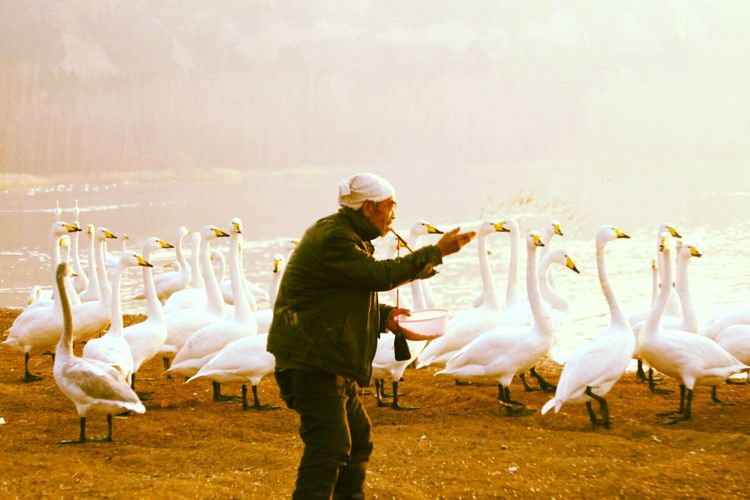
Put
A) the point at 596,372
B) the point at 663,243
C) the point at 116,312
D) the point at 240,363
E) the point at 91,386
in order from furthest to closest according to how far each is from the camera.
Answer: the point at 663,243 → the point at 116,312 → the point at 240,363 → the point at 596,372 → the point at 91,386

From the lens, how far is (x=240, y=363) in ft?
33.0

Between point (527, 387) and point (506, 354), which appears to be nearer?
point (506, 354)

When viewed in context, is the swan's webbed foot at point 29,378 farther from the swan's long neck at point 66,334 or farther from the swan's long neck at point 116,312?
the swan's long neck at point 66,334

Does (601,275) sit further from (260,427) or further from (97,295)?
(97,295)

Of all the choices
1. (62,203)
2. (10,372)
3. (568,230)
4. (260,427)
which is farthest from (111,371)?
(62,203)

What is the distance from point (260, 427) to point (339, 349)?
478 cm

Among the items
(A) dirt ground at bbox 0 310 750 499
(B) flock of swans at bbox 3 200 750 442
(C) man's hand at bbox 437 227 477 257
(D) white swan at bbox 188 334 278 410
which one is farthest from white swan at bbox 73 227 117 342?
(C) man's hand at bbox 437 227 477 257

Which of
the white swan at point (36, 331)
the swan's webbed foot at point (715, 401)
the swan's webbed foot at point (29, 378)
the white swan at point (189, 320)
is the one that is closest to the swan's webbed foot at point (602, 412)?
the swan's webbed foot at point (715, 401)

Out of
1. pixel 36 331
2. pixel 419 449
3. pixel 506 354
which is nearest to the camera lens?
pixel 419 449

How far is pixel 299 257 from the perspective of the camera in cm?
523

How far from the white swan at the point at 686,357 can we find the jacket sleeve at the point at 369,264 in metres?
5.21

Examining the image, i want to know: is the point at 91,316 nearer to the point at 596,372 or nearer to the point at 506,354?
the point at 506,354

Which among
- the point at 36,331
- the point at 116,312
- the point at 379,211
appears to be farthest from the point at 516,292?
the point at 379,211

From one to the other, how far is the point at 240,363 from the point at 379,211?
5.16 m
